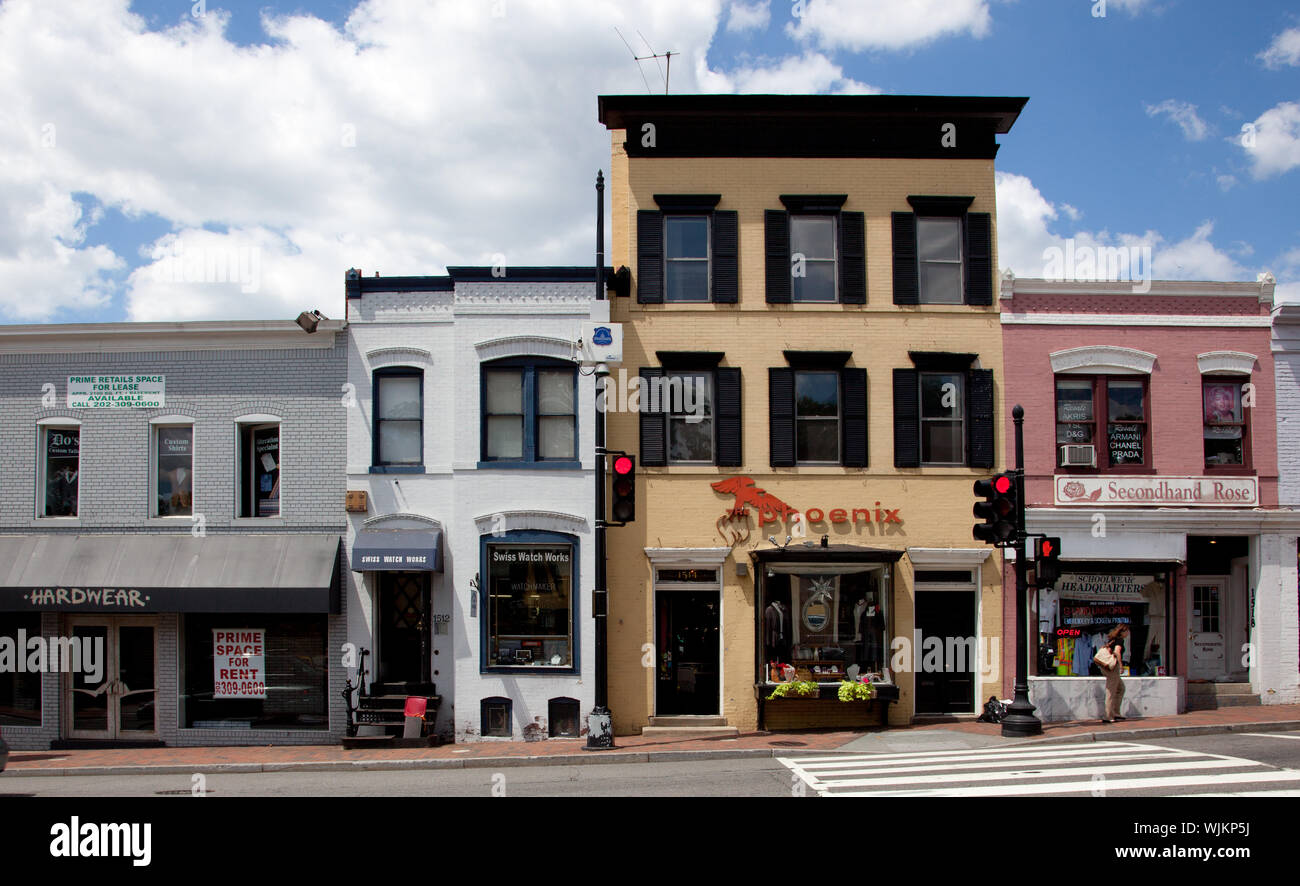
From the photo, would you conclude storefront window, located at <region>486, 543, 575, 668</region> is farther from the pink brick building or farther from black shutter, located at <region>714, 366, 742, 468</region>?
the pink brick building

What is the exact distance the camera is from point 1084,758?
1195 cm

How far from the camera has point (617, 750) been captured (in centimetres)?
1495

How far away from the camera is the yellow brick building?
16.9m

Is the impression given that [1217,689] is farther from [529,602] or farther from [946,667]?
[529,602]

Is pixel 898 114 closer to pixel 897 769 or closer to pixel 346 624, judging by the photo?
pixel 897 769

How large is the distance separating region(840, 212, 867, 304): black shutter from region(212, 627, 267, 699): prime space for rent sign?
39.8 feet

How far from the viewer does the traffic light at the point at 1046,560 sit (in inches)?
570

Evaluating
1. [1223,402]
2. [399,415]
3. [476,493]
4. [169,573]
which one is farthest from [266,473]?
[1223,402]

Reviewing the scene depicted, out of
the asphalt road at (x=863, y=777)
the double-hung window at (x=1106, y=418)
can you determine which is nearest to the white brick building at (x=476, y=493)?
the asphalt road at (x=863, y=777)

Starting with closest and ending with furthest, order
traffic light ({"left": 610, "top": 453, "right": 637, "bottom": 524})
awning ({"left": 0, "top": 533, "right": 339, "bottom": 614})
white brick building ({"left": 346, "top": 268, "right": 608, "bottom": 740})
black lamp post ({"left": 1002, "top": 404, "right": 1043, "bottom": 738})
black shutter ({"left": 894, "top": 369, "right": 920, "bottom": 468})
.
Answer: traffic light ({"left": 610, "top": 453, "right": 637, "bottom": 524}) < black lamp post ({"left": 1002, "top": 404, "right": 1043, "bottom": 738}) < awning ({"left": 0, "top": 533, "right": 339, "bottom": 614}) < white brick building ({"left": 346, "top": 268, "right": 608, "bottom": 740}) < black shutter ({"left": 894, "top": 369, "right": 920, "bottom": 468})

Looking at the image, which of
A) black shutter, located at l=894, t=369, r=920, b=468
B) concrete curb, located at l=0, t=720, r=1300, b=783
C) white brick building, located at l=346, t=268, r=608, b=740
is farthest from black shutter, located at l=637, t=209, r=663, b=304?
concrete curb, located at l=0, t=720, r=1300, b=783

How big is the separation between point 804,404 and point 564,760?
295 inches

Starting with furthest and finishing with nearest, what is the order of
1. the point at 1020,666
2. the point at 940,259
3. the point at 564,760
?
the point at 940,259, the point at 1020,666, the point at 564,760
